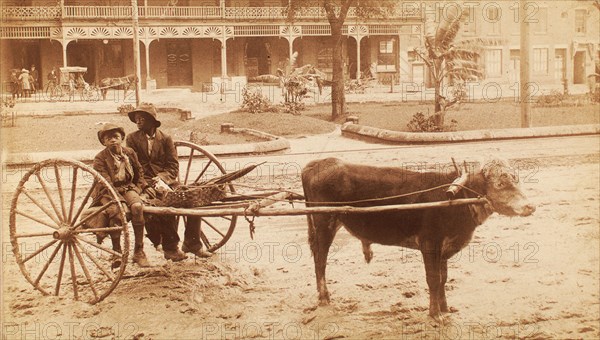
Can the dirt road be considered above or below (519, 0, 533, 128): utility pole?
below

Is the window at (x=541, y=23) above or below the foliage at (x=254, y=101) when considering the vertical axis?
above

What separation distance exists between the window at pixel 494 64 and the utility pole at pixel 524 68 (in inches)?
30.3

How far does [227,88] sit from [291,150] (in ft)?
5.77

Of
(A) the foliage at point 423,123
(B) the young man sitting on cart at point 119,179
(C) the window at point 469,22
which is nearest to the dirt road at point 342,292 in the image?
(B) the young man sitting on cart at point 119,179

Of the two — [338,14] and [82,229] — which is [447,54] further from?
[82,229]

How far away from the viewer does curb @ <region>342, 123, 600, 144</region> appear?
26.9 feet

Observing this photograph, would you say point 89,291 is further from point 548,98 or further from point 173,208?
point 548,98

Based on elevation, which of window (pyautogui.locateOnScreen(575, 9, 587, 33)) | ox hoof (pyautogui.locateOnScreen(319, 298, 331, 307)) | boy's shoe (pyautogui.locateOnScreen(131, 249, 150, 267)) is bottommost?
ox hoof (pyautogui.locateOnScreen(319, 298, 331, 307))

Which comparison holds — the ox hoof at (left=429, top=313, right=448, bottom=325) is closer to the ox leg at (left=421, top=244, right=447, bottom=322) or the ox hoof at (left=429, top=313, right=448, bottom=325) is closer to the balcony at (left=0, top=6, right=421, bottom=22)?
the ox leg at (left=421, top=244, right=447, bottom=322)

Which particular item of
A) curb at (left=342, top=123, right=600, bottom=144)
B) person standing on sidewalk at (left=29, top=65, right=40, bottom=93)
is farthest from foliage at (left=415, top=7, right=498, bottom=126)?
person standing on sidewalk at (left=29, top=65, right=40, bottom=93)

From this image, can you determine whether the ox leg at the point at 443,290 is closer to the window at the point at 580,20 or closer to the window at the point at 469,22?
the window at the point at 580,20

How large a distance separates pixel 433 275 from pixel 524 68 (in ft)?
13.7

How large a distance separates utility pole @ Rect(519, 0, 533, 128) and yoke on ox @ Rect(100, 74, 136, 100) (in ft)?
15.5

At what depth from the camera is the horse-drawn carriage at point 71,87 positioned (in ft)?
24.9
